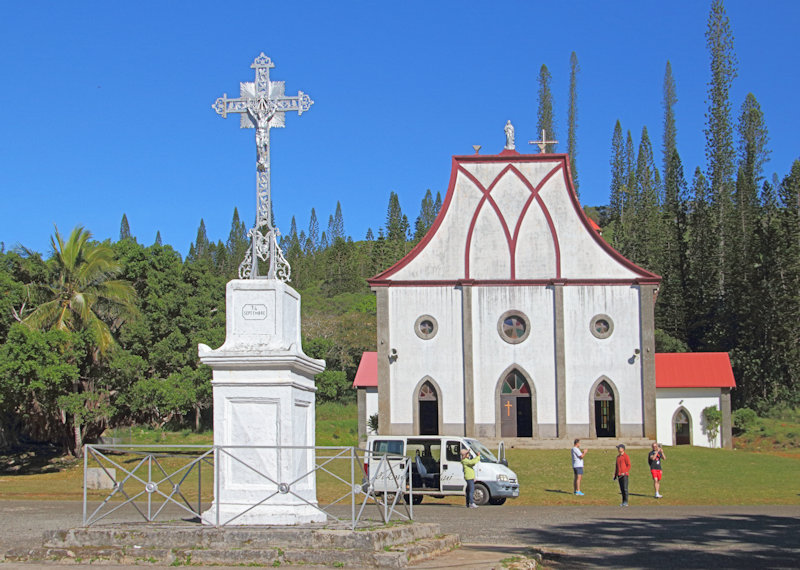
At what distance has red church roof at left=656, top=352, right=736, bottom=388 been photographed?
4000 cm

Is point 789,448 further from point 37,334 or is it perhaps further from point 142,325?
point 37,334

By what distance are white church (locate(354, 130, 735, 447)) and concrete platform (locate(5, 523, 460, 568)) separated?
86.5ft

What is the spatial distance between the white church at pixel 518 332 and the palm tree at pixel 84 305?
32.7 ft

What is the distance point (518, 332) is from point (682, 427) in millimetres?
9178

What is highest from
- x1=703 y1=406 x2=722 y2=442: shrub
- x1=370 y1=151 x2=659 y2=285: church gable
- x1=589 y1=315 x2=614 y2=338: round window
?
x1=370 y1=151 x2=659 y2=285: church gable

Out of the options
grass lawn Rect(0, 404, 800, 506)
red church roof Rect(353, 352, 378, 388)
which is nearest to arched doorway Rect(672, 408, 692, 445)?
grass lawn Rect(0, 404, 800, 506)

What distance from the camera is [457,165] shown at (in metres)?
38.5

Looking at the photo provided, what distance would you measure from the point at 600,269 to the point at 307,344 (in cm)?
2609

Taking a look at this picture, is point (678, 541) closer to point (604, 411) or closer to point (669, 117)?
point (604, 411)

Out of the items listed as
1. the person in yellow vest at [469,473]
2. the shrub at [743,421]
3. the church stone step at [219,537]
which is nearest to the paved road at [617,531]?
the person in yellow vest at [469,473]

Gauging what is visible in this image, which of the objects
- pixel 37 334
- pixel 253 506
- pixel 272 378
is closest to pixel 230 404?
pixel 272 378

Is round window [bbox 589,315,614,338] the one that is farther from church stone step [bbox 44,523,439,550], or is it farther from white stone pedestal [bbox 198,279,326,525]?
church stone step [bbox 44,523,439,550]

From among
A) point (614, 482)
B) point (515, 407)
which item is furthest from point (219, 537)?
point (515, 407)

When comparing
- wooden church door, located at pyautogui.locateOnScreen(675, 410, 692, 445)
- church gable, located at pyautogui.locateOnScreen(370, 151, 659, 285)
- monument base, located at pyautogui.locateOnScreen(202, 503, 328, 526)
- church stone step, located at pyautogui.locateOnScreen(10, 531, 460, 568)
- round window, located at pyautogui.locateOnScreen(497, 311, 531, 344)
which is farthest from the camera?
wooden church door, located at pyautogui.locateOnScreen(675, 410, 692, 445)
